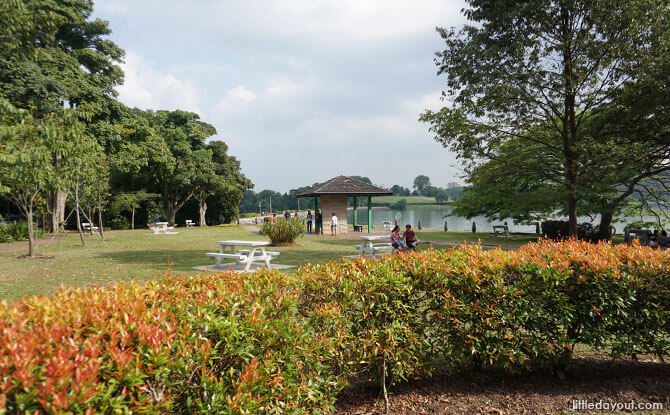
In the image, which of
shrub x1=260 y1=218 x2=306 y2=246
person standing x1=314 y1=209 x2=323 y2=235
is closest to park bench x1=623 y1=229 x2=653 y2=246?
shrub x1=260 y1=218 x2=306 y2=246

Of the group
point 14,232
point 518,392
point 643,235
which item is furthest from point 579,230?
point 14,232

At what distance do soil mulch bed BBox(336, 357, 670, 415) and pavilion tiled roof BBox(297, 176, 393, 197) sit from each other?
914 inches

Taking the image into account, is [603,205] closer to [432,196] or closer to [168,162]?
[168,162]

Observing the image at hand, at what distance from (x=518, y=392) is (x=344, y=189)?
2435 centimetres

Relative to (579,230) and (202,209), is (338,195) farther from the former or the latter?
(202,209)

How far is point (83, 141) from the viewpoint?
13883 millimetres

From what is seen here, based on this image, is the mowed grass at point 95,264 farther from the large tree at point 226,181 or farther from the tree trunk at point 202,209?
the large tree at point 226,181

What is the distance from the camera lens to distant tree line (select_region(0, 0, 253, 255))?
29.9ft

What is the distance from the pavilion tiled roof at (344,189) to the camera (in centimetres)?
2711

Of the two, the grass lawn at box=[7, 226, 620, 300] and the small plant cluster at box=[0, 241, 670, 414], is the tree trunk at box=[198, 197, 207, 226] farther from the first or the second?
the small plant cluster at box=[0, 241, 670, 414]

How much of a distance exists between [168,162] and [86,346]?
34276 mm

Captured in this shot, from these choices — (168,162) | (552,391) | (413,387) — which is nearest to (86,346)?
(413,387)

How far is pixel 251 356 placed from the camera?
2.43m

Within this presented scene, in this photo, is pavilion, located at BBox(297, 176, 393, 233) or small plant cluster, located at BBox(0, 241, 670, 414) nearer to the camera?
small plant cluster, located at BBox(0, 241, 670, 414)
